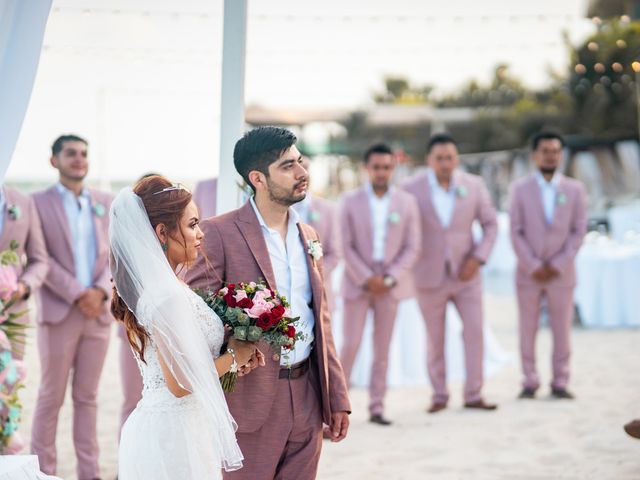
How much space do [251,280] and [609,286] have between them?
8.77 metres

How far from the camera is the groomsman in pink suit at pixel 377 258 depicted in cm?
654

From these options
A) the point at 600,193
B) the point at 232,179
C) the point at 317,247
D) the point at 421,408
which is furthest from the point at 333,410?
the point at 600,193

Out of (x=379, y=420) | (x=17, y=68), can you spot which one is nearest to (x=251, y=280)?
(x=17, y=68)

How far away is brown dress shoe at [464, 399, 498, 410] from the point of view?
22.2 ft

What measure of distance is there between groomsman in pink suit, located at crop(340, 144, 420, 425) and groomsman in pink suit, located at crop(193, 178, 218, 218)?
4.65ft

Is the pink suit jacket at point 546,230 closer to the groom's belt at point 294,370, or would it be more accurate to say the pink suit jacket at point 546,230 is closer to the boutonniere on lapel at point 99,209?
the boutonniere on lapel at point 99,209

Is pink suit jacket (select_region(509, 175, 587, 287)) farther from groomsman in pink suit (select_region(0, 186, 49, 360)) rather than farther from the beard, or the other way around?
the beard

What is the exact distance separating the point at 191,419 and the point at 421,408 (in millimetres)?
4566

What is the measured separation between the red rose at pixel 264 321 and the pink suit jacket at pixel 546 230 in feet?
15.8

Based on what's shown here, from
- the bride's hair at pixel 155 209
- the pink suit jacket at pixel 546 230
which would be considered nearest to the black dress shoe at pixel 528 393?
the pink suit jacket at pixel 546 230

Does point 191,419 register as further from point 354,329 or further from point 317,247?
point 354,329

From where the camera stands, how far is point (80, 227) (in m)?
5.10

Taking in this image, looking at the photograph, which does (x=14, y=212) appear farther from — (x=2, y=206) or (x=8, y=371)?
(x=8, y=371)

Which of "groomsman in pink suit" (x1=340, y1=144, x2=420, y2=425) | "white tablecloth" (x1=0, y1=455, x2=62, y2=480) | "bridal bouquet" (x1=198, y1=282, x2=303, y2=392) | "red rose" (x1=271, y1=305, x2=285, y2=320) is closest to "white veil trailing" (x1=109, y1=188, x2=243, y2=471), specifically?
"bridal bouquet" (x1=198, y1=282, x2=303, y2=392)
